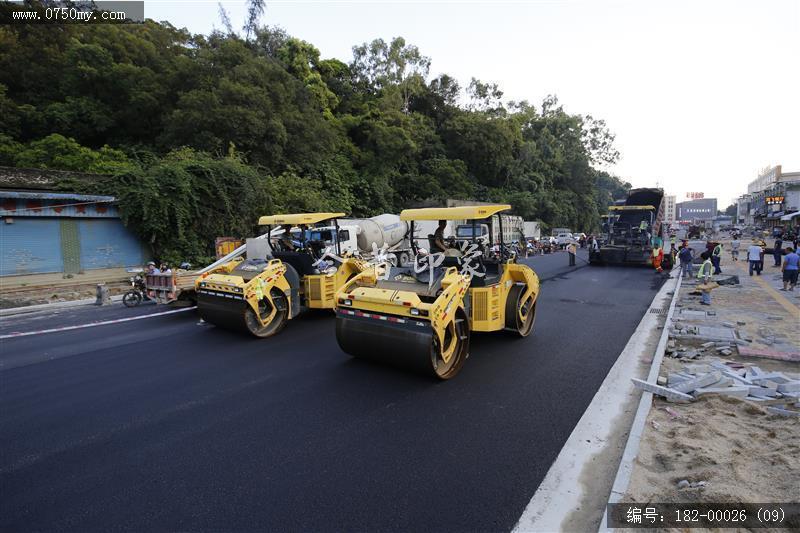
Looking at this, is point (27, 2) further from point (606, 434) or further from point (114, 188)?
point (606, 434)

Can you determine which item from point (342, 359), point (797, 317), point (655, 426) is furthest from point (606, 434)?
point (797, 317)

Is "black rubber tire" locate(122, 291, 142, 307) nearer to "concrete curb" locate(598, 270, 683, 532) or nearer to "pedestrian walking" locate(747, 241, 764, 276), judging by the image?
"concrete curb" locate(598, 270, 683, 532)

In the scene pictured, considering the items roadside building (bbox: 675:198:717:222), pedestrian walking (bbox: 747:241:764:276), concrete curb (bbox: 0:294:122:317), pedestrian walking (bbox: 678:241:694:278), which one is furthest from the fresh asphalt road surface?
roadside building (bbox: 675:198:717:222)

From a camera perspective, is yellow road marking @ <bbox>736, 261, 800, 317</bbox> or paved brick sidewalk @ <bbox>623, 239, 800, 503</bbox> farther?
yellow road marking @ <bbox>736, 261, 800, 317</bbox>

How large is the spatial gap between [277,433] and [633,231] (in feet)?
62.1

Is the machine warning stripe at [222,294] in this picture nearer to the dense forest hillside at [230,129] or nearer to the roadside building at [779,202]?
the dense forest hillside at [230,129]

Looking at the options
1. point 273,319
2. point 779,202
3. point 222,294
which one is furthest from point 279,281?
point 779,202

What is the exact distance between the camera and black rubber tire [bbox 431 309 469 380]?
5.22m

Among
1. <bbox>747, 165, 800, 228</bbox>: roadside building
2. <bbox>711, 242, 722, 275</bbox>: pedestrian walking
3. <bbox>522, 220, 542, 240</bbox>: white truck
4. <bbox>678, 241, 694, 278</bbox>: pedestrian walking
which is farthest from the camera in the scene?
<bbox>747, 165, 800, 228</bbox>: roadside building

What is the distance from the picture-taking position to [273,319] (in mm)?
7863

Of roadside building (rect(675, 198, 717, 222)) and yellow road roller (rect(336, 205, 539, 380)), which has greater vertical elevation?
roadside building (rect(675, 198, 717, 222))

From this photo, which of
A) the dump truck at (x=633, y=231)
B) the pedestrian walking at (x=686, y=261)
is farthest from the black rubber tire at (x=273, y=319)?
the dump truck at (x=633, y=231)

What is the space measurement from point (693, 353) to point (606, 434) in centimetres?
Result: 322

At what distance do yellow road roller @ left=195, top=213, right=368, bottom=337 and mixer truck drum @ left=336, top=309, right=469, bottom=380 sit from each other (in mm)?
2386
